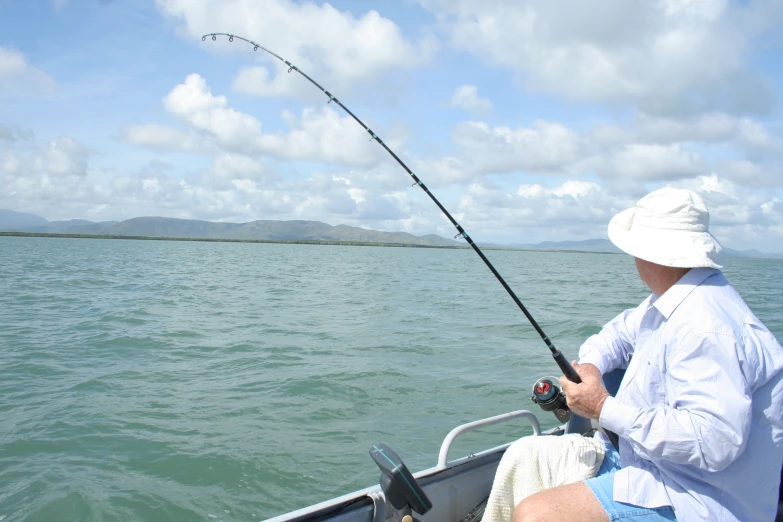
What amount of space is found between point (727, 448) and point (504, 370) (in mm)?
9574

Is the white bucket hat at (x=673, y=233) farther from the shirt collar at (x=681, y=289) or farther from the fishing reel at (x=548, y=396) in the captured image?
the fishing reel at (x=548, y=396)

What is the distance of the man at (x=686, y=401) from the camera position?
6.40 ft

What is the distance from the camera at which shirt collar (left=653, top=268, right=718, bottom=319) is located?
7.15ft

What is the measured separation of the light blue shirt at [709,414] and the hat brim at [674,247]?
2.9 inches

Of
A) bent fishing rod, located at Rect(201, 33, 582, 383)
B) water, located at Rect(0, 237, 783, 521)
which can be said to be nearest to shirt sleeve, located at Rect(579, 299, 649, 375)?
bent fishing rod, located at Rect(201, 33, 582, 383)

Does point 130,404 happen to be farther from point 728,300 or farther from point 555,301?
point 555,301

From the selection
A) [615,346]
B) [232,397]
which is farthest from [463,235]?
[232,397]

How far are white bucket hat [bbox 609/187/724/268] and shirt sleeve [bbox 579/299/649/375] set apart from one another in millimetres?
858

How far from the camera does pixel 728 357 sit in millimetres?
1949

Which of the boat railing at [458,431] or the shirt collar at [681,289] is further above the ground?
the shirt collar at [681,289]

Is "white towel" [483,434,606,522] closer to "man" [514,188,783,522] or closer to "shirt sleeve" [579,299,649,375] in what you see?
"man" [514,188,783,522]

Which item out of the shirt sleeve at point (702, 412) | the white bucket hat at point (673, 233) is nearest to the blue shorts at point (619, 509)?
the shirt sleeve at point (702, 412)

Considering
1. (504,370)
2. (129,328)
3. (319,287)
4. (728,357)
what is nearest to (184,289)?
(319,287)

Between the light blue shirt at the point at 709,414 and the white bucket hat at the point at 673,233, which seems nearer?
the light blue shirt at the point at 709,414
